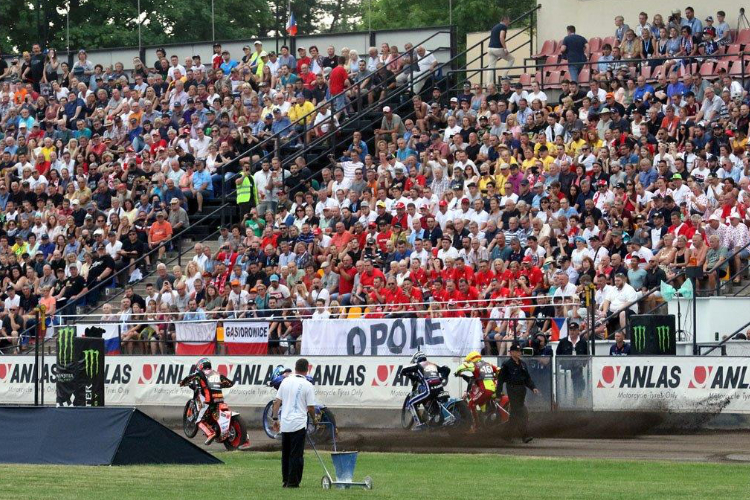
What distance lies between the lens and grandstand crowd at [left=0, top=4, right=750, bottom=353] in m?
28.1

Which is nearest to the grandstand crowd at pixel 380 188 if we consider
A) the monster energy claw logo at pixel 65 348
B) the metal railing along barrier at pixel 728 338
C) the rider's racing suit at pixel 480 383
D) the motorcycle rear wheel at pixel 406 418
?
the metal railing along barrier at pixel 728 338

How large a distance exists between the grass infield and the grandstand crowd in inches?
265

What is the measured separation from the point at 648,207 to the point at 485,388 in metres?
6.13

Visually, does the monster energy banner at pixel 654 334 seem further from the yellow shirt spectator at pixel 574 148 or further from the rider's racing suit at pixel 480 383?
the yellow shirt spectator at pixel 574 148

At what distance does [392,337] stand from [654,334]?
519cm

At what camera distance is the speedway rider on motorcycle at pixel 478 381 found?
2455cm

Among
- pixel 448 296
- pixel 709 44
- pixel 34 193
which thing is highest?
pixel 709 44

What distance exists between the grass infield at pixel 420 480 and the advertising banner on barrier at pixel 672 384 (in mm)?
4052

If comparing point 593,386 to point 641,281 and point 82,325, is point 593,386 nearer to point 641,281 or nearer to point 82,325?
point 641,281

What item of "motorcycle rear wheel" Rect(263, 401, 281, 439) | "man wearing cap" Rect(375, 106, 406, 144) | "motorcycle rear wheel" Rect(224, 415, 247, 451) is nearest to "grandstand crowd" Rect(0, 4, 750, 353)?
"man wearing cap" Rect(375, 106, 406, 144)

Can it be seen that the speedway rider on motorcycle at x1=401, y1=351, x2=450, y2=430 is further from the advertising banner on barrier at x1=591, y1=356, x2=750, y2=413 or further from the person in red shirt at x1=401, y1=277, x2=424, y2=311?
the person in red shirt at x1=401, y1=277, x2=424, y2=311

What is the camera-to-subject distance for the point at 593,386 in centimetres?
2516

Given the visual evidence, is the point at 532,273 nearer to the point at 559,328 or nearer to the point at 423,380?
the point at 559,328

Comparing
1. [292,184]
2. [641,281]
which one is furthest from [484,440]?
[292,184]
